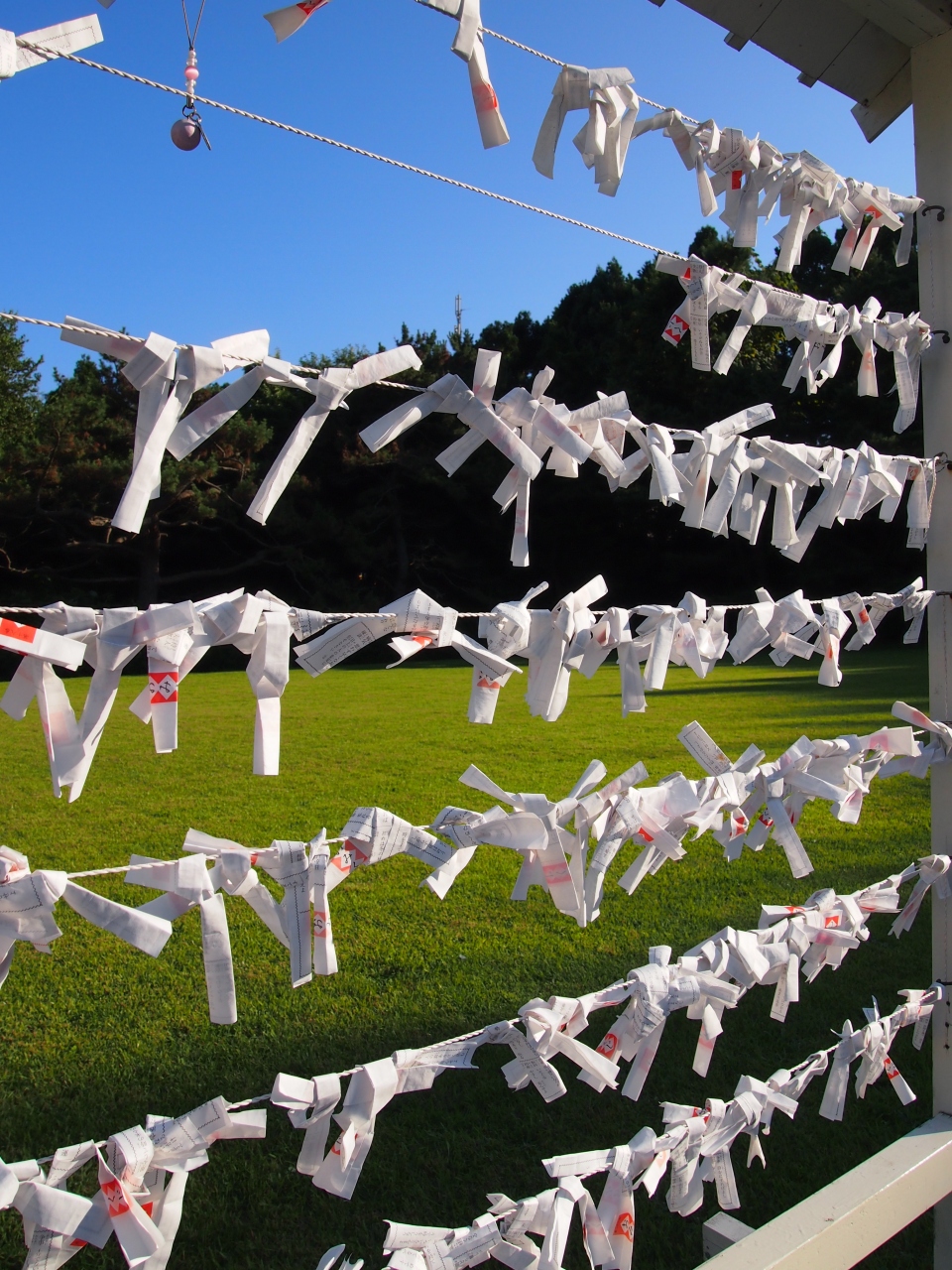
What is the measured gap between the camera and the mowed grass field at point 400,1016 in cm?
175

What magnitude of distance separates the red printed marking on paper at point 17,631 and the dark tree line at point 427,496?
15109 millimetres

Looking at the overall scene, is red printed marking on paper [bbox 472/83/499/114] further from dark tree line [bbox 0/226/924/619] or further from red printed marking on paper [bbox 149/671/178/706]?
dark tree line [bbox 0/226/924/619]

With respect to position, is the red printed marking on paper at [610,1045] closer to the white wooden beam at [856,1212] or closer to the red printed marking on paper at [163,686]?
the white wooden beam at [856,1212]

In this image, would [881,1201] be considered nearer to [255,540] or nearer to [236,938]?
[236,938]

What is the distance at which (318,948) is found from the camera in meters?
0.88

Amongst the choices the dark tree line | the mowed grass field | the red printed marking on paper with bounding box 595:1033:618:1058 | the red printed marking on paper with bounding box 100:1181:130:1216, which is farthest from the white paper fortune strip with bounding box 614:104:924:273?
the dark tree line

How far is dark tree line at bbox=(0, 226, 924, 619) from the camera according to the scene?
55.6 ft

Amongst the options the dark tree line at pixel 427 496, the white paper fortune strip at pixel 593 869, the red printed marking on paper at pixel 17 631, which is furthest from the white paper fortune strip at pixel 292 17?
the dark tree line at pixel 427 496

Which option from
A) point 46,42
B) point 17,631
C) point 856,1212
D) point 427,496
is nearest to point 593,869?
point 856,1212

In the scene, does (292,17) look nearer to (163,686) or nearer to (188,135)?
(188,135)

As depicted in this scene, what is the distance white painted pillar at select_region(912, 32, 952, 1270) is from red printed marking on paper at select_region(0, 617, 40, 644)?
129 centimetres

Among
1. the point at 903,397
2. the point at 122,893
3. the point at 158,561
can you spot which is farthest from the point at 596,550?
the point at 903,397

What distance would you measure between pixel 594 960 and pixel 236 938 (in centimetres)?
124

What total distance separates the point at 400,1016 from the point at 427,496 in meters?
19.5
